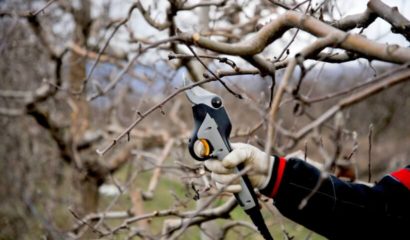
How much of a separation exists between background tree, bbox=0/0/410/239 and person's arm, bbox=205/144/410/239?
110 mm

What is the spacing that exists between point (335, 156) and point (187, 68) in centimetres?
321

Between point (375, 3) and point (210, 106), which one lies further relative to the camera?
point (210, 106)

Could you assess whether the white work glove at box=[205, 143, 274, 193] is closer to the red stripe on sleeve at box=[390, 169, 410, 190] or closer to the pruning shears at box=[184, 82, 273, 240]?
the pruning shears at box=[184, 82, 273, 240]

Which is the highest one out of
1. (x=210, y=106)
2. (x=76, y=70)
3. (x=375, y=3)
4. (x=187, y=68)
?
(x=375, y=3)

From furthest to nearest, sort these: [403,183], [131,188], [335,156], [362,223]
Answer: [131,188], [403,183], [362,223], [335,156]

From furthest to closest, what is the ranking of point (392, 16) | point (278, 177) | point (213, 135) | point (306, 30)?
point (213, 135), point (278, 177), point (392, 16), point (306, 30)

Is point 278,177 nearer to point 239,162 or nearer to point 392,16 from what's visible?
point 239,162

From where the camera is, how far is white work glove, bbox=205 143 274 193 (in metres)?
1.45

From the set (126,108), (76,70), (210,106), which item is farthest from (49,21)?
(210,106)

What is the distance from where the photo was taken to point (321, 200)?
1430 millimetres

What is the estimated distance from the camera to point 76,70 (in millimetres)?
6734

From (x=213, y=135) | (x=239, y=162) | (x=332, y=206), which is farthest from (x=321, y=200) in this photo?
(x=213, y=135)

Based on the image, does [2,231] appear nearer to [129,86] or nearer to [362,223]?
[129,86]

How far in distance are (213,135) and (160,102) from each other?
240mm
